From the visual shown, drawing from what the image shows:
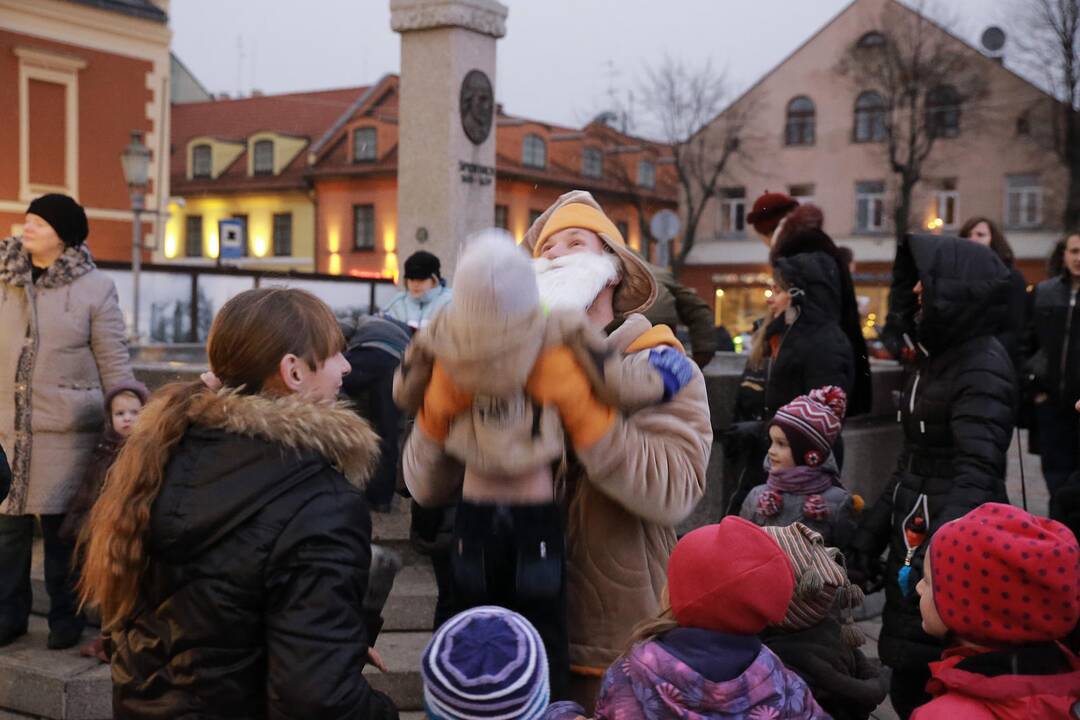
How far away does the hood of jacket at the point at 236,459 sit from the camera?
2.52 m

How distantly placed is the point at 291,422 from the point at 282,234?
4680 centimetres

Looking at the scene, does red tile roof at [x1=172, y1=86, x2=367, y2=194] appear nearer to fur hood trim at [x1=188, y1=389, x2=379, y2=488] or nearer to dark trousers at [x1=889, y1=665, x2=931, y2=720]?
dark trousers at [x1=889, y1=665, x2=931, y2=720]

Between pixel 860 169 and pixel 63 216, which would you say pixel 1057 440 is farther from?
pixel 860 169

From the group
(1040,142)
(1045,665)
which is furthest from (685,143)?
(1045,665)

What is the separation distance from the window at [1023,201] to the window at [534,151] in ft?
56.9

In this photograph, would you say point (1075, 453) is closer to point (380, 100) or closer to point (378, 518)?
point (378, 518)

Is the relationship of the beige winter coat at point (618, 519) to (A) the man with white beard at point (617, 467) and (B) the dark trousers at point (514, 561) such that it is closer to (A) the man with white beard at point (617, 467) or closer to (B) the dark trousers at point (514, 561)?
(A) the man with white beard at point (617, 467)

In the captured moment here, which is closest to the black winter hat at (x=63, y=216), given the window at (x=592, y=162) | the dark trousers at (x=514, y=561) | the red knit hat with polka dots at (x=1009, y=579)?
the dark trousers at (x=514, y=561)

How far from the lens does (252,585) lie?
249 cm

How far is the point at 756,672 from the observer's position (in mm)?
2473

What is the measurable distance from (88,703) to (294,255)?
4338 centimetres

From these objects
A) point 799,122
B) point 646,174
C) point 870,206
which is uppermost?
point 799,122

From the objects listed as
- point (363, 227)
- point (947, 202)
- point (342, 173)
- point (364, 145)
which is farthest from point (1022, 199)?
point (342, 173)

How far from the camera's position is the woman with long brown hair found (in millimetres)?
2457
